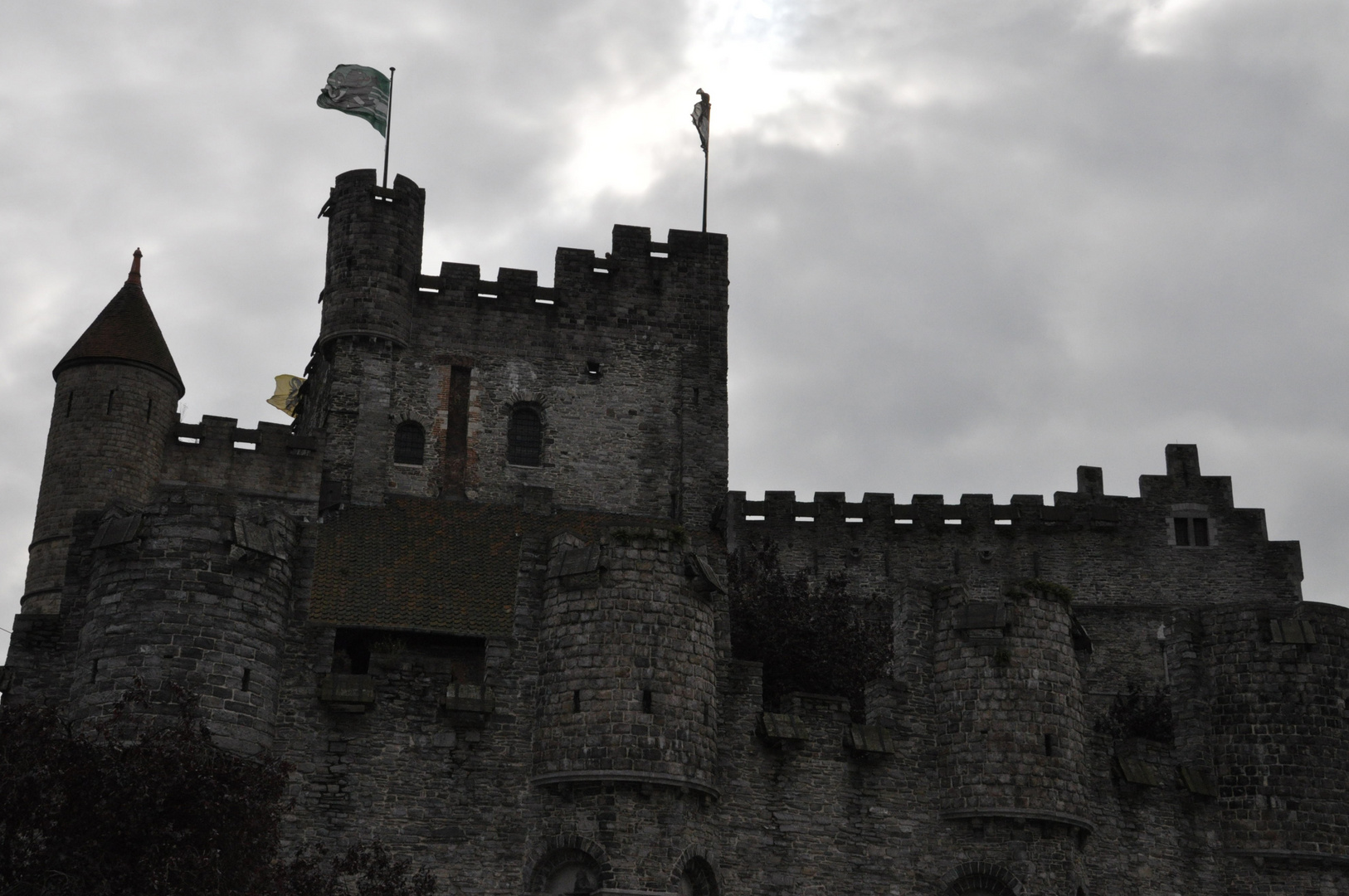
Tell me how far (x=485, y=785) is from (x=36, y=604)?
21651 millimetres

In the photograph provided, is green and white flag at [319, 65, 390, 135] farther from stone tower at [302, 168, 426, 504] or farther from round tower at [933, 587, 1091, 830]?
round tower at [933, 587, 1091, 830]

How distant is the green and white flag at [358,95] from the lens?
54188 millimetres

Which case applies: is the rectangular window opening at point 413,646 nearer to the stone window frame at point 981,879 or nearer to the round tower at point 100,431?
the round tower at point 100,431

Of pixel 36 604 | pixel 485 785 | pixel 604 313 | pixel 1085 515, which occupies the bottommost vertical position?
pixel 485 785

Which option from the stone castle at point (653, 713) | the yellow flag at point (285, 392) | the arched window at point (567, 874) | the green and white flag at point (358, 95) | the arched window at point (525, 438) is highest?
the green and white flag at point (358, 95)

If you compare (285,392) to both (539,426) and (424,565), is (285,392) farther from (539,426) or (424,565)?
(424,565)

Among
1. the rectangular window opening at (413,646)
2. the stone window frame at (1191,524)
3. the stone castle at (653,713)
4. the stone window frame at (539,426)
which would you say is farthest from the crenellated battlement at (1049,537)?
the rectangular window opening at (413,646)

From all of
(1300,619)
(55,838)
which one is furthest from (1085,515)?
(55,838)

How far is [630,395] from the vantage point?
52.1 meters

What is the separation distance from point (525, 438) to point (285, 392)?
13.5 meters

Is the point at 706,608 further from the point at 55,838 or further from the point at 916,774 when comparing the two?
the point at 55,838

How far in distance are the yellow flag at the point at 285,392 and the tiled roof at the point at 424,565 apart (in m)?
15.1

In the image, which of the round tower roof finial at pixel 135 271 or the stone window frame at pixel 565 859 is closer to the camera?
the stone window frame at pixel 565 859

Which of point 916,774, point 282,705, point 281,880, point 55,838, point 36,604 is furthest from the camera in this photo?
point 36,604
